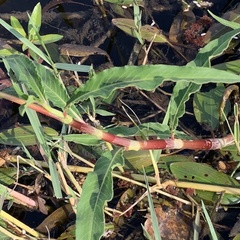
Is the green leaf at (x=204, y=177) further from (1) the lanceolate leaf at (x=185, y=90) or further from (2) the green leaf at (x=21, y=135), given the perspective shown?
(2) the green leaf at (x=21, y=135)

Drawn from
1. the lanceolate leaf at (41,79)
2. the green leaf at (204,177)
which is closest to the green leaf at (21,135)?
the green leaf at (204,177)

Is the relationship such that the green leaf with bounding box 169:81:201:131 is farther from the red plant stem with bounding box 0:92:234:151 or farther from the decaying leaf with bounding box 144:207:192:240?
the decaying leaf with bounding box 144:207:192:240

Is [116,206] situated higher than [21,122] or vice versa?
[21,122]

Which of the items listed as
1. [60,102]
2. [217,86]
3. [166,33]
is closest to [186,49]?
[166,33]

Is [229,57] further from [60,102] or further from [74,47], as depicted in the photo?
[60,102]

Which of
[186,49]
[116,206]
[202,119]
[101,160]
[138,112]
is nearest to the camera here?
[101,160]

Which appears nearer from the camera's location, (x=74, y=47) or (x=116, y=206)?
(x=116, y=206)

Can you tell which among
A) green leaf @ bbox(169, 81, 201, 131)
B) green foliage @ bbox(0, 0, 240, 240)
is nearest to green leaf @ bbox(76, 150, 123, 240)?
green foliage @ bbox(0, 0, 240, 240)

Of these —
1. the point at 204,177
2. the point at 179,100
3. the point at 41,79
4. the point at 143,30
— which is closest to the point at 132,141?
the point at 179,100
